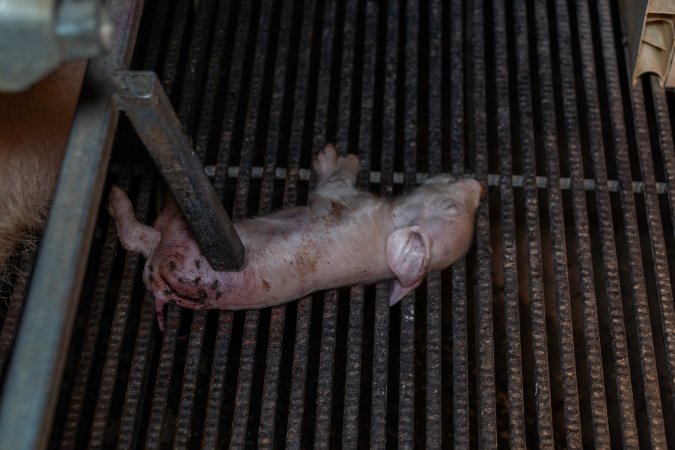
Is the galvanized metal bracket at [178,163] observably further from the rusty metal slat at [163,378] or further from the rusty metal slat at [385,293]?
the rusty metal slat at [385,293]

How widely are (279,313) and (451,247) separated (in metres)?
0.51

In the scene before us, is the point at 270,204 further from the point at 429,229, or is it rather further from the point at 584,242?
the point at 584,242

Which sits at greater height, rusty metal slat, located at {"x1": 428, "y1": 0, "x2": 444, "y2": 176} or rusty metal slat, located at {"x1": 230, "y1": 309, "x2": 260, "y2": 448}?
rusty metal slat, located at {"x1": 428, "y1": 0, "x2": 444, "y2": 176}

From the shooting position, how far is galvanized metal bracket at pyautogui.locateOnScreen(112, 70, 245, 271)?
1.55 m

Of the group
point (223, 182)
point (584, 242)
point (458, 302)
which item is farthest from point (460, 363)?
point (223, 182)

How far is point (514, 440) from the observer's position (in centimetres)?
216

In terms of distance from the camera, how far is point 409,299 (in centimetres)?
236

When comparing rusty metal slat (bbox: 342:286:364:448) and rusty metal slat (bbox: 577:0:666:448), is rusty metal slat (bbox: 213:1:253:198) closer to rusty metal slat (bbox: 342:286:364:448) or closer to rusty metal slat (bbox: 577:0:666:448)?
rusty metal slat (bbox: 342:286:364:448)

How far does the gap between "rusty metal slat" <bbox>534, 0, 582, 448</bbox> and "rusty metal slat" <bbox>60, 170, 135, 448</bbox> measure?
120 centimetres

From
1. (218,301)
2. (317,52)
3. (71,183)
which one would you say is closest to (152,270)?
(218,301)

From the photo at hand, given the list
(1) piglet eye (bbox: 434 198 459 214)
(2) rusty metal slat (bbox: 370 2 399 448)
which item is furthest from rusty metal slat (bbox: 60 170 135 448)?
(1) piglet eye (bbox: 434 198 459 214)

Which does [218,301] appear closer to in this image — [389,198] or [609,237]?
[389,198]

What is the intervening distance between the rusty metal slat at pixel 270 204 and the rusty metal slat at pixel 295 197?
0.04 m

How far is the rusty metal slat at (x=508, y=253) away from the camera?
2.19 m
